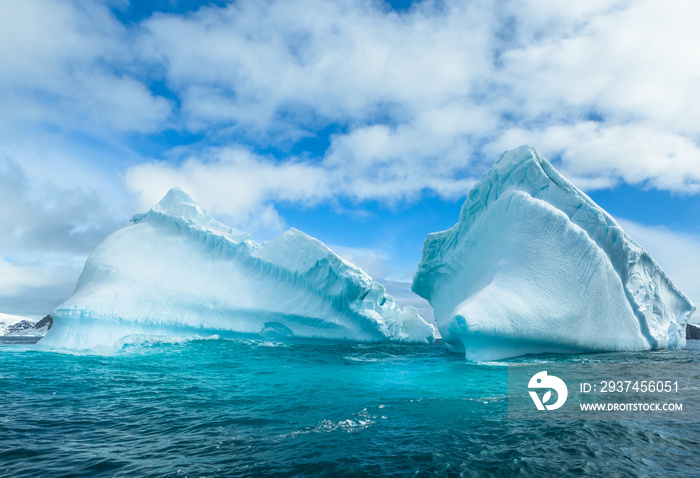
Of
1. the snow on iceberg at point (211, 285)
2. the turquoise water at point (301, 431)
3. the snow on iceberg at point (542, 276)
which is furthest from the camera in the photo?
the snow on iceberg at point (211, 285)

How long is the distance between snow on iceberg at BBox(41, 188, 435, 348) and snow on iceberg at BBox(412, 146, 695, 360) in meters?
4.72

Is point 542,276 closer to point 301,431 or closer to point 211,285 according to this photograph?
point 301,431

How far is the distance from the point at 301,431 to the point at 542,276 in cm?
962

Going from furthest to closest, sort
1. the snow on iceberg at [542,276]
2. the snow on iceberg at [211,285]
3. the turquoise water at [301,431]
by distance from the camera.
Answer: the snow on iceberg at [211,285] < the snow on iceberg at [542,276] < the turquoise water at [301,431]

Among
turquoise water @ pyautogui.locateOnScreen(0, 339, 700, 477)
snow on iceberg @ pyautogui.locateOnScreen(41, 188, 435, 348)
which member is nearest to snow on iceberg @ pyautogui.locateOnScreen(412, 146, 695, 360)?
turquoise water @ pyautogui.locateOnScreen(0, 339, 700, 477)

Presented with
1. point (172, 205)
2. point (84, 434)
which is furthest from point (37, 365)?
point (172, 205)

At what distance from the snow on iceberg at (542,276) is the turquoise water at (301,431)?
2806mm

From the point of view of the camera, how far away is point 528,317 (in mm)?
10750

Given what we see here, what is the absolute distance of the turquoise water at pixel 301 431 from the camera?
3.88m

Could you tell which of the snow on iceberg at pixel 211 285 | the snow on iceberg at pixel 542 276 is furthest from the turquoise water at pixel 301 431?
the snow on iceberg at pixel 211 285

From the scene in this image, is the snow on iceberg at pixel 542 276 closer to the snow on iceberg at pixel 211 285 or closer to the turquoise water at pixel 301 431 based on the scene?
the turquoise water at pixel 301 431

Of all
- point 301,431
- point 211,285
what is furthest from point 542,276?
point 211,285

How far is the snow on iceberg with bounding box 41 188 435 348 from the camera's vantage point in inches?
560

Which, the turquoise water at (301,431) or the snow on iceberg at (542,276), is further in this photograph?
the snow on iceberg at (542,276)
